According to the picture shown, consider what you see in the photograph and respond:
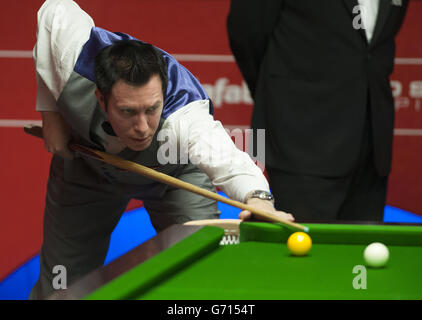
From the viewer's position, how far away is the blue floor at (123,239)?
317cm

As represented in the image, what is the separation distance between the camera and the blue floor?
3166 mm

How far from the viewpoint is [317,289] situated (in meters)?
1.30

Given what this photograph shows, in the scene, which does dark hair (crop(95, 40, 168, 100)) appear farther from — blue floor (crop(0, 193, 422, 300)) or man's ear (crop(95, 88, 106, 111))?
blue floor (crop(0, 193, 422, 300))

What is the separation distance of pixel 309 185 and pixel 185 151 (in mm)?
673

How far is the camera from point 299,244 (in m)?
1.57

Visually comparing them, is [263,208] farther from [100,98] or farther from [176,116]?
[100,98]

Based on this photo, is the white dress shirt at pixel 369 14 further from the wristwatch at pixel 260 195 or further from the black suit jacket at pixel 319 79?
the wristwatch at pixel 260 195

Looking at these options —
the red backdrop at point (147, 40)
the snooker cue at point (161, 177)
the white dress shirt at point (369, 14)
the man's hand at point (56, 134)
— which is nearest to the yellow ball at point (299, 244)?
the snooker cue at point (161, 177)

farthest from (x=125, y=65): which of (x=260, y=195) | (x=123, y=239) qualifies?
(x=123, y=239)

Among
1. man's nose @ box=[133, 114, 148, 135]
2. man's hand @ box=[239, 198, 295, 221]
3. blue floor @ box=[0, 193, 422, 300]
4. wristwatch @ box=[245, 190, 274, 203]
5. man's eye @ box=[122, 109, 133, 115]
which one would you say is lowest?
blue floor @ box=[0, 193, 422, 300]

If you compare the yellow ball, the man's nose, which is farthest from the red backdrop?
the yellow ball

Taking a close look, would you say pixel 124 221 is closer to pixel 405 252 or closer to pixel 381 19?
pixel 381 19

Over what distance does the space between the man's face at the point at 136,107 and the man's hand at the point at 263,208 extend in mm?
393

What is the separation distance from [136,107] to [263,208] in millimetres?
504
